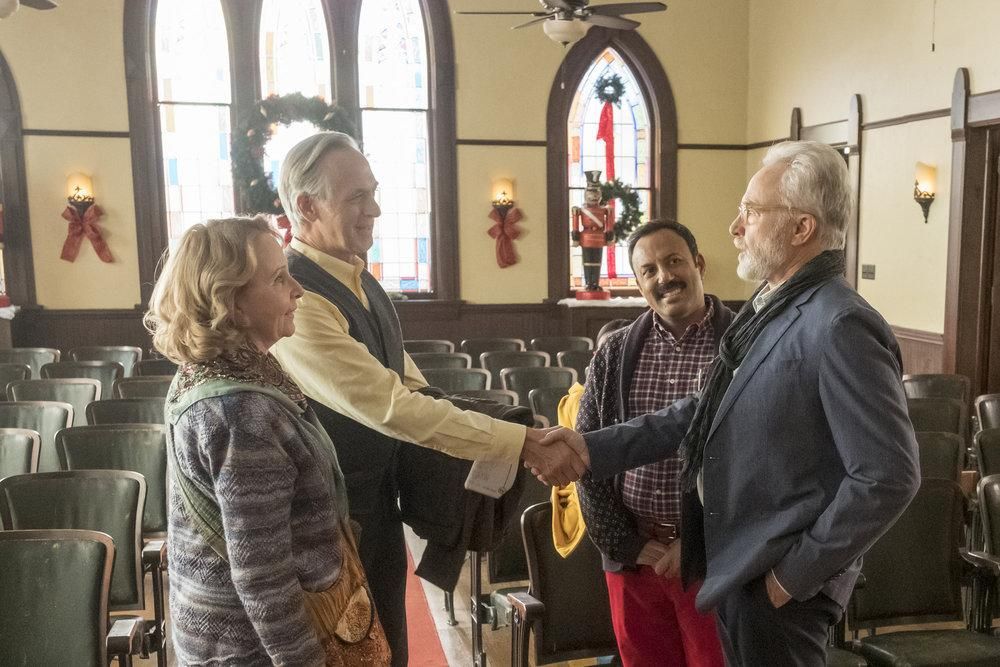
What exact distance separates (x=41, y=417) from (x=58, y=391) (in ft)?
2.63

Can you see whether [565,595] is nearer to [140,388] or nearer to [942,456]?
[942,456]

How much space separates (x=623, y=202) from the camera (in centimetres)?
996

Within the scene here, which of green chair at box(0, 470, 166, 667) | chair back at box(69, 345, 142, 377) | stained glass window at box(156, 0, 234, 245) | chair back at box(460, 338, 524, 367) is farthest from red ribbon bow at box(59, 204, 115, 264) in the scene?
green chair at box(0, 470, 166, 667)

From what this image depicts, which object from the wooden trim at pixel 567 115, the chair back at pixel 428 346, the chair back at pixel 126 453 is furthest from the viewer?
the wooden trim at pixel 567 115

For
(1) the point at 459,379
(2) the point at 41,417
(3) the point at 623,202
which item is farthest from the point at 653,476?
(3) the point at 623,202

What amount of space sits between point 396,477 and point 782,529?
917 mm

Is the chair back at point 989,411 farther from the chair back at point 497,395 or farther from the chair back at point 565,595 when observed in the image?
the chair back at point 565,595

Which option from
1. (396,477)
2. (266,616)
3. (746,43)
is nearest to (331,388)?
(396,477)

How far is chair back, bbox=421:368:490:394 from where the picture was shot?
205 inches

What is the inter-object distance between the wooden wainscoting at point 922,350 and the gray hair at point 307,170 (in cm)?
611

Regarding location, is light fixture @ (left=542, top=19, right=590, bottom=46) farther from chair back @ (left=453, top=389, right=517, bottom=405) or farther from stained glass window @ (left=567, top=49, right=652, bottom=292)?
stained glass window @ (left=567, top=49, right=652, bottom=292)

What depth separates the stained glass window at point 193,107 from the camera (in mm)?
9453

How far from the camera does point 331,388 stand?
188cm

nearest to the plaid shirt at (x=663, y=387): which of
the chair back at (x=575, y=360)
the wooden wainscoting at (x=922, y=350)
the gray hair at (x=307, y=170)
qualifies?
the gray hair at (x=307, y=170)
